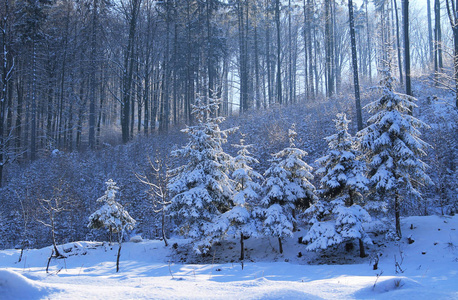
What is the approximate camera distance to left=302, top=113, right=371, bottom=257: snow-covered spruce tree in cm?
1165

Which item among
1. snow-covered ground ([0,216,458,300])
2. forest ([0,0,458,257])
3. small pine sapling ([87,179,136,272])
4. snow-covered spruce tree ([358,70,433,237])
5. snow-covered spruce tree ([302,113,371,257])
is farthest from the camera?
small pine sapling ([87,179,136,272])

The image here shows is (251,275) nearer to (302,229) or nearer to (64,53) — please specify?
(302,229)

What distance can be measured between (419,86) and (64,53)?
35.3m

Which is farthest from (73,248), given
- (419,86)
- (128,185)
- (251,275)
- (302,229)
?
(419,86)

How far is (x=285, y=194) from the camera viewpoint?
13867 mm

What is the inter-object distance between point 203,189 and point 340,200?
20.6 ft

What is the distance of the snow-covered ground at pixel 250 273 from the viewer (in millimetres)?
4062

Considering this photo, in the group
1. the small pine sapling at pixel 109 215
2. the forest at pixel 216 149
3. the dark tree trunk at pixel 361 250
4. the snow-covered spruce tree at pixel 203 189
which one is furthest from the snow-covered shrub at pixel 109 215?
the dark tree trunk at pixel 361 250

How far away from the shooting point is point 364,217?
38.9ft

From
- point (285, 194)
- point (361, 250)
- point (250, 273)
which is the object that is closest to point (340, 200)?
point (361, 250)

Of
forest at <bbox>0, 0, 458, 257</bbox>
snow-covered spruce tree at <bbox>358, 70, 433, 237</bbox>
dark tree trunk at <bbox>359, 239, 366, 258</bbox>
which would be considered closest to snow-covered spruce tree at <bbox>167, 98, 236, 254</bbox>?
forest at <bbox>0, 0, 458, 257</bbox>

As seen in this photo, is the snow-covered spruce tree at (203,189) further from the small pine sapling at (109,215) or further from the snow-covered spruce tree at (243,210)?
the small pine sapling at (109,215)

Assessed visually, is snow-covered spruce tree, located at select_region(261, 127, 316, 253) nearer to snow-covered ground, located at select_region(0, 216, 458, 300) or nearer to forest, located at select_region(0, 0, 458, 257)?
forest, located at select_region(0, 0, 458, 257)

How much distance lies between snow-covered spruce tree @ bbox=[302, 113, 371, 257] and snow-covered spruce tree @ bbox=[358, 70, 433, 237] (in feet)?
2.53
